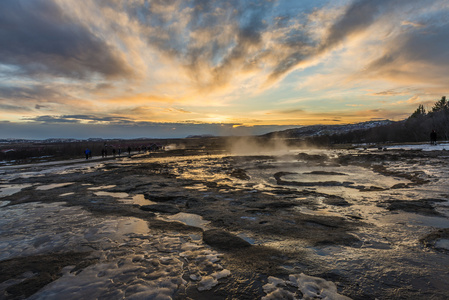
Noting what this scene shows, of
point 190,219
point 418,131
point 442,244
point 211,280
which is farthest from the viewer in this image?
point 418,131

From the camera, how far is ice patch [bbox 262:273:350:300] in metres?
2.93

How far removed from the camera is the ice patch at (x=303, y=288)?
2.93m

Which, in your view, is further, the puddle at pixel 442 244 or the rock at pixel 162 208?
the rock at pixel 162 208

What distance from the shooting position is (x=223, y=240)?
4.75 meters

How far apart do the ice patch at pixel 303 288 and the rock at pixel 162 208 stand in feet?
14.5

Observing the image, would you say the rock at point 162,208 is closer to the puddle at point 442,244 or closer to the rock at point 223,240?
the rock at point 223,240

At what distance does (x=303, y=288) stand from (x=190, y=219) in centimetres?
383

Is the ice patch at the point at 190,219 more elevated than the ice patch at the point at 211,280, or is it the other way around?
the ice patch at the point at 211,280

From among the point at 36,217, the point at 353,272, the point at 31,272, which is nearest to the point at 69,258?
the point at 31,272

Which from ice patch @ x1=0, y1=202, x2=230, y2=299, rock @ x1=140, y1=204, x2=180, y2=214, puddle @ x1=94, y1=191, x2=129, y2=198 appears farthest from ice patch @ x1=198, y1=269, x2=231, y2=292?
puddle @ x1=94, y1=191, x2=129, y2=198

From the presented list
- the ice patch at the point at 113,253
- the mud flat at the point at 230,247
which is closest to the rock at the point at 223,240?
the mud flat at the point at 230,247

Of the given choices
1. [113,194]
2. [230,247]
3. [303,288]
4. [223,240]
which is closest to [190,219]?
[223,240]

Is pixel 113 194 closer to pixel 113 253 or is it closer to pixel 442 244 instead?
pixel 113 253

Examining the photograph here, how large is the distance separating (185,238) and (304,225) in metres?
2.90
